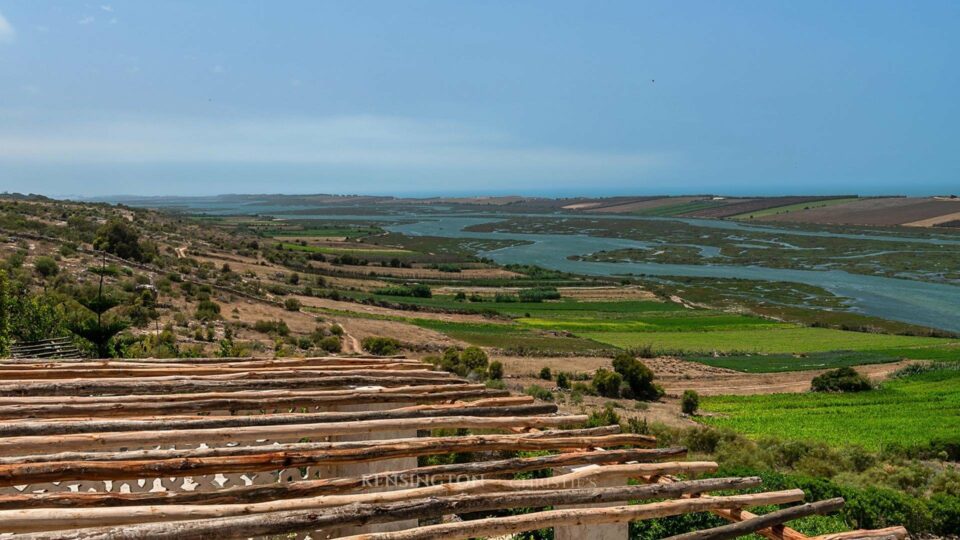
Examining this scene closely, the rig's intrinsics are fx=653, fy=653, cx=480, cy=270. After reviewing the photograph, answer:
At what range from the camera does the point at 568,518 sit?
4.07 m

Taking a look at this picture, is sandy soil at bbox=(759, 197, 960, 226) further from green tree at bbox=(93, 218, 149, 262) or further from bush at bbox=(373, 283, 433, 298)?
green tree at bbox=(93, 218, 149, 262)

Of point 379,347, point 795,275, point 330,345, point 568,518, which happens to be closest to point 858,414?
point 379,347

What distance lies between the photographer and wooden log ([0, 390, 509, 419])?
5.12 meters

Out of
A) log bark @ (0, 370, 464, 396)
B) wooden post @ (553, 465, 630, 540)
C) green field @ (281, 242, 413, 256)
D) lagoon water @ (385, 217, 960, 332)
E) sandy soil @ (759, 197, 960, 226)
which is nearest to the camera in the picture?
wooden post @ (553, 465, 630, 540)

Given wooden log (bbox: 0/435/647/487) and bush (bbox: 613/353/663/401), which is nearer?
wooden log (bbox: 0/435/647/487)

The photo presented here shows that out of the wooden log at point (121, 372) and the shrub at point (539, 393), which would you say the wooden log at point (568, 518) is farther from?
the shrub at point (539, 393)

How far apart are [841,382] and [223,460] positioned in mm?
30903

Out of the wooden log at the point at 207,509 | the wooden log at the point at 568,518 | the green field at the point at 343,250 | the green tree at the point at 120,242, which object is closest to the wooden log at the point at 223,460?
the wooden log at the point at 207,509

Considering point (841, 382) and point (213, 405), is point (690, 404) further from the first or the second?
point (213, 405)

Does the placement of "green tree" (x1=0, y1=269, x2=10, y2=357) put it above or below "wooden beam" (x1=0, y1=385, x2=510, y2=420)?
below

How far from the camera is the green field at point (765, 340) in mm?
40188

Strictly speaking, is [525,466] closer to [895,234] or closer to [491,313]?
[491,313]

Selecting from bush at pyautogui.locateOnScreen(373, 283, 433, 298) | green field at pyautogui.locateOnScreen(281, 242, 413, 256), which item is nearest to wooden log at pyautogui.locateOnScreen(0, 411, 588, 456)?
bush at pyautogui.locateOnScreen(373, 283, 433, 298)

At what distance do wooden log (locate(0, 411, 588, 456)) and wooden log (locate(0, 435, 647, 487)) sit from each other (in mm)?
318
